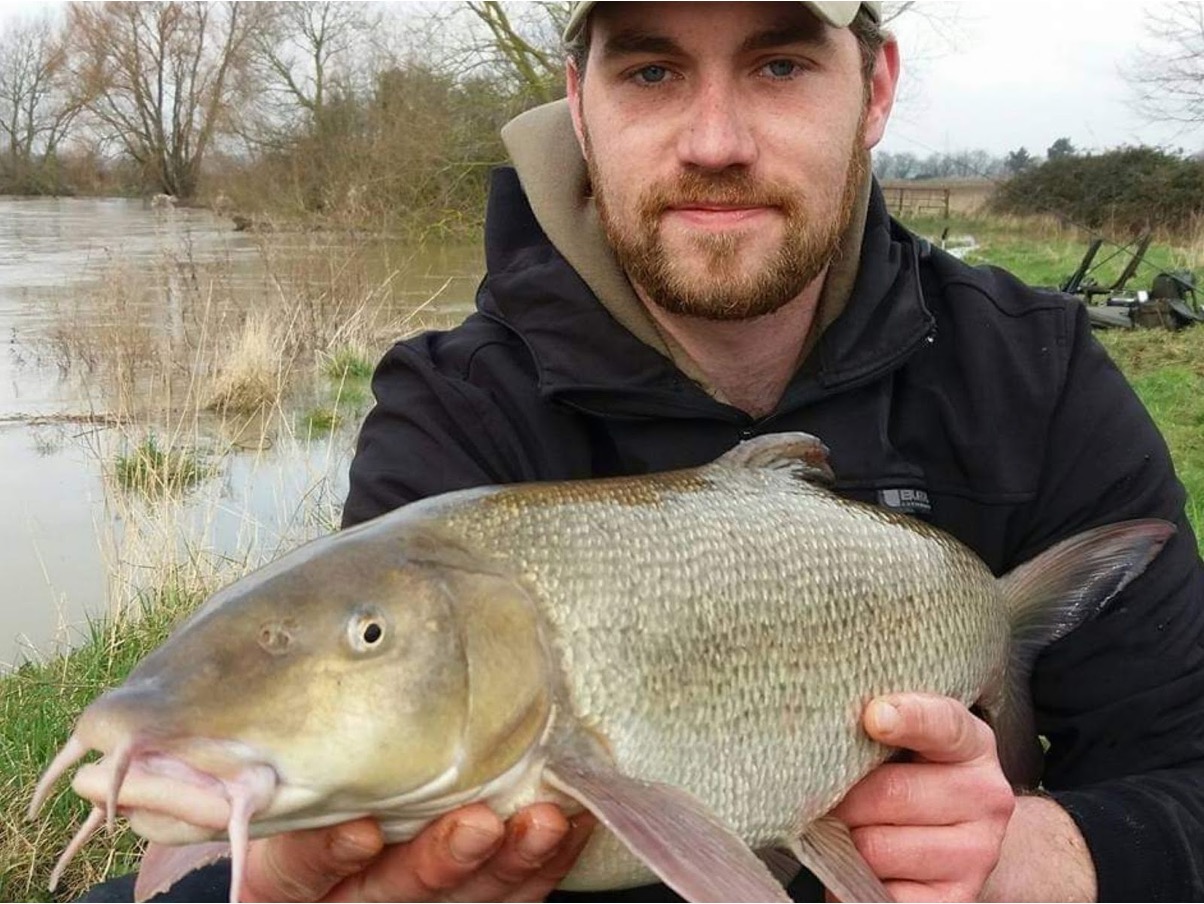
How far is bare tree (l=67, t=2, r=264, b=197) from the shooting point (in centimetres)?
1691

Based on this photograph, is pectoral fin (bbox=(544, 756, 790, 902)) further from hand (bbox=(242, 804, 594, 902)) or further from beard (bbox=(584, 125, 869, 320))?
beard (bbox=(584, 125, 869, 320))

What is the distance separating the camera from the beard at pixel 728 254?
190 centimetres

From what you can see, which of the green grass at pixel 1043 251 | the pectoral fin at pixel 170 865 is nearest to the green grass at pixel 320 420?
the green grass at pixel 1043 251

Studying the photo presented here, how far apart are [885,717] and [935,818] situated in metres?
0.18

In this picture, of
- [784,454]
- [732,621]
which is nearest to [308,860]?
[732,621]

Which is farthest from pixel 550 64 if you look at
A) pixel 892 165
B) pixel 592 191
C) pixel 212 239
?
pixel 892 165

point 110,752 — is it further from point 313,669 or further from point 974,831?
point 974,831

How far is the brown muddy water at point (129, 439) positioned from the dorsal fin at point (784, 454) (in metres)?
2.87

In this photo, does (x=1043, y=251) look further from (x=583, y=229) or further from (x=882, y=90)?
(x=583, y=229)

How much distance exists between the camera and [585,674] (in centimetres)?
131

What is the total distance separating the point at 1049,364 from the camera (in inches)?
78.0

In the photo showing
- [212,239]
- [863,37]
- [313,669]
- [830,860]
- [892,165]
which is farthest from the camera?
[892,165]

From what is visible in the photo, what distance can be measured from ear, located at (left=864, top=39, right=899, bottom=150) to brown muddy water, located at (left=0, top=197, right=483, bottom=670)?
280cm

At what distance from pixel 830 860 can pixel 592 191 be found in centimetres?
122
